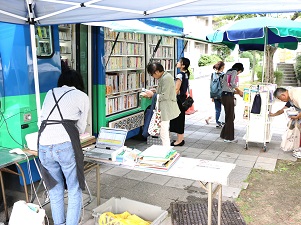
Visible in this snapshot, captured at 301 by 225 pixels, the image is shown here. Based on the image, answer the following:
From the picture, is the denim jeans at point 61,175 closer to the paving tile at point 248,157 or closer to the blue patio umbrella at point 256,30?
the paving tile at point 248,157

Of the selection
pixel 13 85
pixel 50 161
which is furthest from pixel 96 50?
pixel 50 161

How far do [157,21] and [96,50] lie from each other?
124 centimetres

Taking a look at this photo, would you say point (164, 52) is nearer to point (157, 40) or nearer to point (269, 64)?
point (157, 40)

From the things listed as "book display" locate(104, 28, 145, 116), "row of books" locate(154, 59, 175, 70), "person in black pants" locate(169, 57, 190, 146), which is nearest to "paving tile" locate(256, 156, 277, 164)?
"person in black pants" locate(169, 57, 190, 146)

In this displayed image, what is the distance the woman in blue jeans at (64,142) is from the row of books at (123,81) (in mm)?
2563

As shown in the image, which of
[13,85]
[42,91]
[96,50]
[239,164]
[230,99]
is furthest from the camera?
[230,99]

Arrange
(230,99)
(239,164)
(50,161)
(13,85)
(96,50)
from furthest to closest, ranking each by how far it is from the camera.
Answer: (230,99), (239,164), (96,50), (13,85), (50,161)

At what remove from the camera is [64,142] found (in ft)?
9.55

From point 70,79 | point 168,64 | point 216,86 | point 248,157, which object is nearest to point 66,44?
point 70,79

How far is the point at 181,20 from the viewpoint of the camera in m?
7.00

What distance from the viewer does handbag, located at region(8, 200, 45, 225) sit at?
2.98 m

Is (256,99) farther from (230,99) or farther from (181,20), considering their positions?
(181,20)

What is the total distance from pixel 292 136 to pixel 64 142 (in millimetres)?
4644

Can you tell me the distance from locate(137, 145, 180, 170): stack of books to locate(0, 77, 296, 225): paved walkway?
2.98 feet
